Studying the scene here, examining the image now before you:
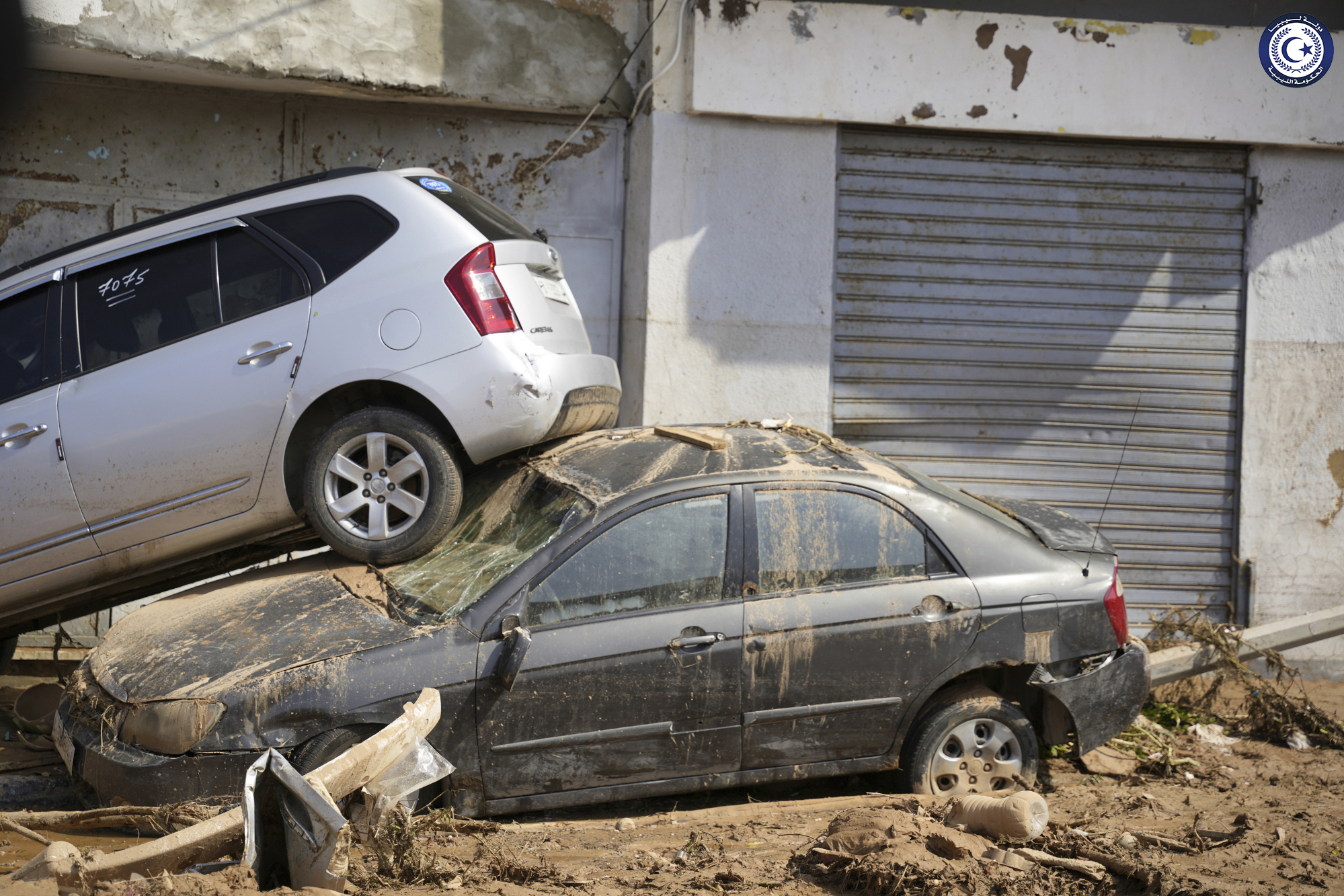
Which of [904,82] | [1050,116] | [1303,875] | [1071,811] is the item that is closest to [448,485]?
[1071,811]

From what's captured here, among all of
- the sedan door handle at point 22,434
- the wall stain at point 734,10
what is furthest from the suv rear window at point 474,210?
the wall stain at point 734,10

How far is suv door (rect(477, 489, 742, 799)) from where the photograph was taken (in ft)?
12.5

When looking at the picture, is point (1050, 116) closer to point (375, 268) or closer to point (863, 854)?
point (375, 268)

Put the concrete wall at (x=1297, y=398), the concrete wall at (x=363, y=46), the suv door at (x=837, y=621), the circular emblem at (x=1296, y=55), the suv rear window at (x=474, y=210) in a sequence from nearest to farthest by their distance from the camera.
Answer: the suv door at (x=837, y=621) → the suv rear window at (x=474, y=210) → the concrete wall at (x=363, y=46) → the circular emblem at (x=1296, y=55) → the concrete wall at (x=1297, y=398)

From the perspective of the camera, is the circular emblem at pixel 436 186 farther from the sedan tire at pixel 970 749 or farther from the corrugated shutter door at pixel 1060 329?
the corrugated shutter door at pixel 1060 329

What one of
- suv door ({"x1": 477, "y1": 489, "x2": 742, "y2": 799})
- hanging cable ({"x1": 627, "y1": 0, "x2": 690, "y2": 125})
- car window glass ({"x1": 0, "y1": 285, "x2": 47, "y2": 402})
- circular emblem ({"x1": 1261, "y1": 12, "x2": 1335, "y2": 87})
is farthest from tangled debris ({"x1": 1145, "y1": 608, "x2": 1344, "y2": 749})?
car window glass ({"x1": 0, "y1": 285, "x2": 47, "y2": 402})

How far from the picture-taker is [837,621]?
13.3 ft

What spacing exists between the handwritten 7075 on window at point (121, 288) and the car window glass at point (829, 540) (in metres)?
3.01

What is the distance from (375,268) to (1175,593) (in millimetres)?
6210

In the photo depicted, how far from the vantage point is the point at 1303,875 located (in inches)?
152

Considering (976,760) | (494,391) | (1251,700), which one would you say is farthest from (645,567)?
(1251,700)

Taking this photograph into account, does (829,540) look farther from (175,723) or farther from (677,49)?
(677,49)

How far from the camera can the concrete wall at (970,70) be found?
7066mm

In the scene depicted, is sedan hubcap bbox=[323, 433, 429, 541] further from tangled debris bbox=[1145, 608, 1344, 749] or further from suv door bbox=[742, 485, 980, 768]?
tangled debris bbox=[1145, 608, 1344, 749]
